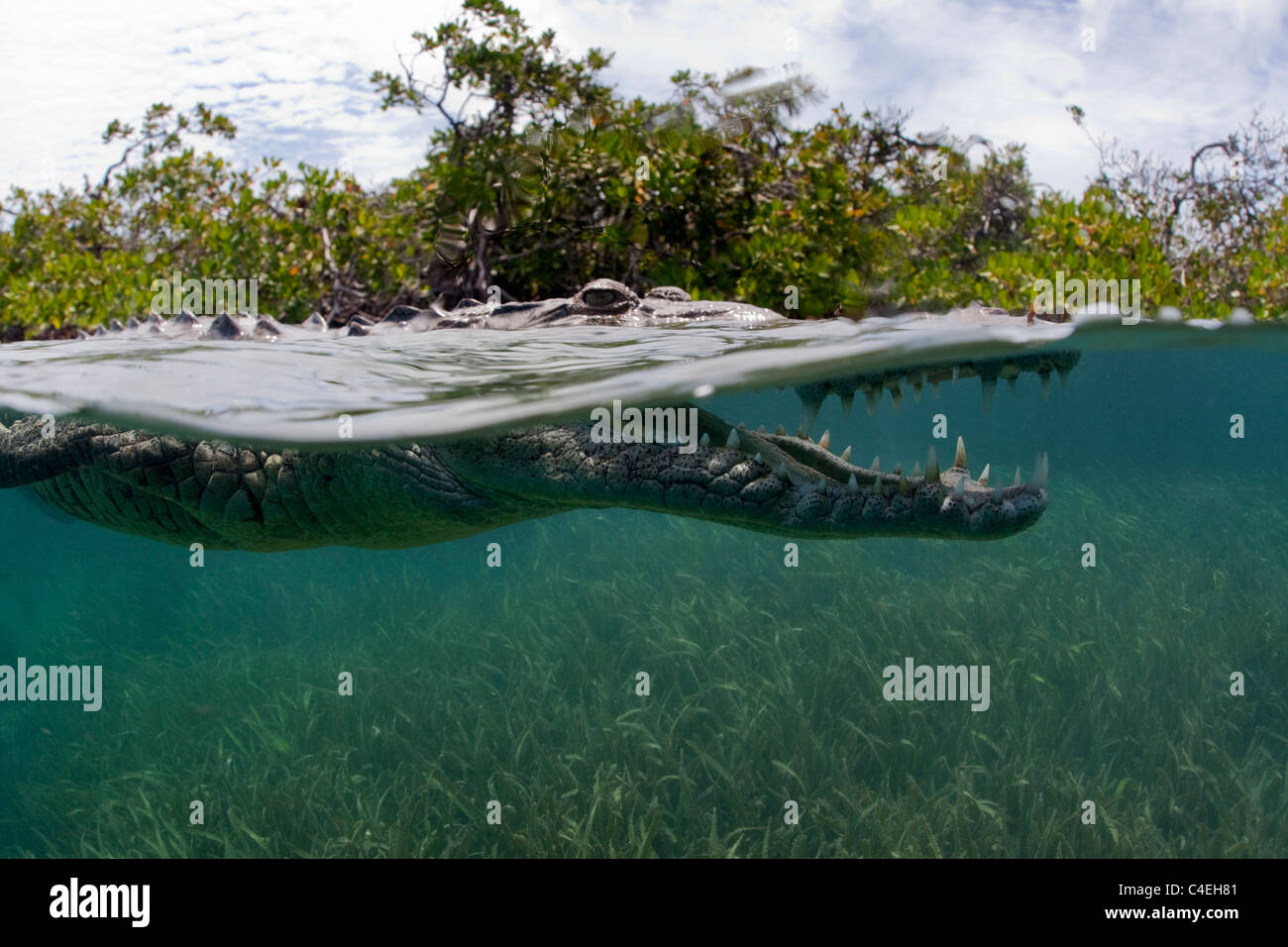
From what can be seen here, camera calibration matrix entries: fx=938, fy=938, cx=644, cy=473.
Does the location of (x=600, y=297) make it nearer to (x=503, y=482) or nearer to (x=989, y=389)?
(x=503, y=482)

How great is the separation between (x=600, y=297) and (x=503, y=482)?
1468mm

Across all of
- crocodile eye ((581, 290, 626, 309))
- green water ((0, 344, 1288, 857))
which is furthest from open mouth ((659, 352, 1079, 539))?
green water ((0, 344, 1288, 857))

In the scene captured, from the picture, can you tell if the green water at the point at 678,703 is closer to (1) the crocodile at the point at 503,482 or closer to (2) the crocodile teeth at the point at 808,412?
(1) the crocodile at the point at 503,482

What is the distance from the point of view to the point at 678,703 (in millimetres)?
6820

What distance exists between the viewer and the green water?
16.8 feet

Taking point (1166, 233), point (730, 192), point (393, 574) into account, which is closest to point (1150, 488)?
point (1166, 233)

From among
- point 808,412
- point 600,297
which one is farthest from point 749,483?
point 600,297

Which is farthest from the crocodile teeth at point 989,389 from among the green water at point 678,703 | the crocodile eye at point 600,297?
the green water at point 678,703

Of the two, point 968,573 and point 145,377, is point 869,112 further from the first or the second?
point 145,377

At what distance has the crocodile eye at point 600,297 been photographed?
16.0ft

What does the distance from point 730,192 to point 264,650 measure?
5913 mm

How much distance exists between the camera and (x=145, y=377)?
3.53 meters

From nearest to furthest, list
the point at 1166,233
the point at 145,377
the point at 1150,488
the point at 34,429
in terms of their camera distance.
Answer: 1. the point at 145,377
2. the point at 34,429
3. the point at 1166,233
4. the point at 1150,488

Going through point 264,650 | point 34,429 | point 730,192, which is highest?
point 730,192
